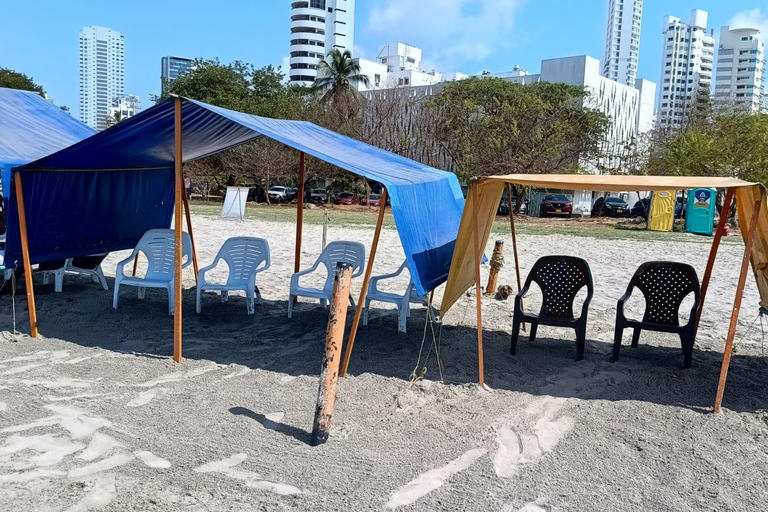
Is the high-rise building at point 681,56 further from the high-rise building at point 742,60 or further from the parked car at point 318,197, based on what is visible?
the parked car at point 318,197

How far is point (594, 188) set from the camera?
6.37 meters

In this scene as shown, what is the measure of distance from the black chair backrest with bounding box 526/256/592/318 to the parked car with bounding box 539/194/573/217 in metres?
29.6

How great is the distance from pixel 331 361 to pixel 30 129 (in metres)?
7.55

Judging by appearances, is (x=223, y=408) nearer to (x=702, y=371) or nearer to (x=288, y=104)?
(x=702, y=371)

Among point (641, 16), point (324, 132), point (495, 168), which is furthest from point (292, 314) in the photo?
point (641, 16)

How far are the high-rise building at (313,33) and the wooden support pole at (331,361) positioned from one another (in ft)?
332

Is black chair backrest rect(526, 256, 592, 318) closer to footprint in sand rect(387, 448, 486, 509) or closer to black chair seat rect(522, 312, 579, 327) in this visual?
black chair seat rect(522, 312, 579, 327)

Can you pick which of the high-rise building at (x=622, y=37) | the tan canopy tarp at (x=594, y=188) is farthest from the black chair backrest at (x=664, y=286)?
the high-rise building at (x=622, y=37)

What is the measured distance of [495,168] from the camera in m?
35.1

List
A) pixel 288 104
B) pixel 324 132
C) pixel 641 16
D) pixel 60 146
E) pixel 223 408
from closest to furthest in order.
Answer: pixel 223 408 < pixel 324 132 < pixel 60 146 < pixel 288 104 < pixel 641 16

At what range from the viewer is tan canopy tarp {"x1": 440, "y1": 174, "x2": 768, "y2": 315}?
18.0 ft

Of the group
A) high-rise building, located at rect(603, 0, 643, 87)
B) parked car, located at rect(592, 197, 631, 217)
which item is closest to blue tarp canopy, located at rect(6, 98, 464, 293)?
parked car, located at rect(592, 197, 631, 217)

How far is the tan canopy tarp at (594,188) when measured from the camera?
5.49 meters

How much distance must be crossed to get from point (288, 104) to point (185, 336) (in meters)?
36.4
